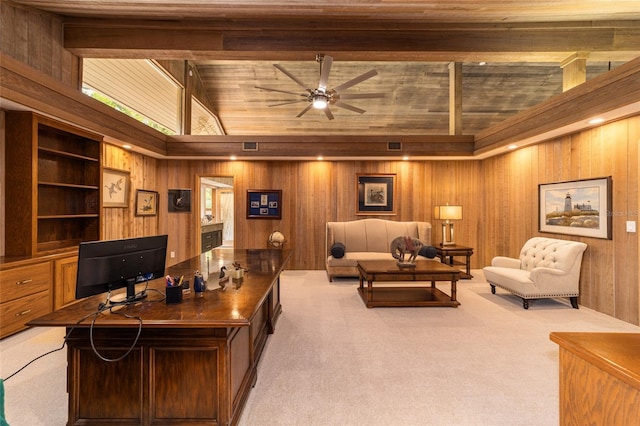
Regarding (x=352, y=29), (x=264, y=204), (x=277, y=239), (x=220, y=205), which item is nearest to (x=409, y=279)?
(x=277, y=239)

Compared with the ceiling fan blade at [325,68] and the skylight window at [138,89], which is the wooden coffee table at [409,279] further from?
the skylight window at [138,89]

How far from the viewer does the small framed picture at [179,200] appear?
639cm

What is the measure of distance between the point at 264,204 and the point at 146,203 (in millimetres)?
2342

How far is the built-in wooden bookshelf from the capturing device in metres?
3.27

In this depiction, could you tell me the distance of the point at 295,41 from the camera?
11.4 ft

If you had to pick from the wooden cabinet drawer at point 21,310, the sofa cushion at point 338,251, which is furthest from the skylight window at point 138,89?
the sofa cushion at point 338,251

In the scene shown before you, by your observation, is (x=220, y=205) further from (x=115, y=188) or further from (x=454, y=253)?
(x=454, y=253)

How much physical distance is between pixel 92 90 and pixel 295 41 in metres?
3.13

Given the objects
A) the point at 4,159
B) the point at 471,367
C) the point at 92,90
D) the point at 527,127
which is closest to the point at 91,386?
the point at 471,367

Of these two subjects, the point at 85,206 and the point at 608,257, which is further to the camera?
the point at 85,206

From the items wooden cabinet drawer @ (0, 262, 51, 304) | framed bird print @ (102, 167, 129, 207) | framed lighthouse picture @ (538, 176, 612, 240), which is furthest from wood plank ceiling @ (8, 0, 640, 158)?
wooden cabinet drawer @ (0, 262, 51, 304)

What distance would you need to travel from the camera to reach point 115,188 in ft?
16.7

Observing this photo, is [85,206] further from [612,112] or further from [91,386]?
[612,112]

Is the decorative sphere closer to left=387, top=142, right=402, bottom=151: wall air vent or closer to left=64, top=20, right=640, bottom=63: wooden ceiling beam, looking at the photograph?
left=387, top=142, right=402, bottom=151: wall air vent
